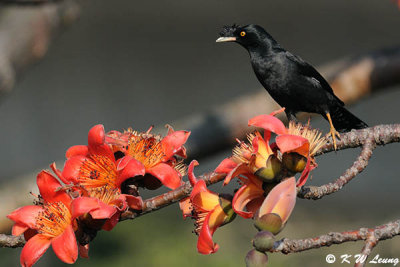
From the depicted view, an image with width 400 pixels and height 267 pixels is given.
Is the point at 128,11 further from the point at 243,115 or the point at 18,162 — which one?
the point at 243,115

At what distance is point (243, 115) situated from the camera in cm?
245

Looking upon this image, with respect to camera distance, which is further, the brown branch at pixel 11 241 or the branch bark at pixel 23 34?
the branch bark at pixel 23 34

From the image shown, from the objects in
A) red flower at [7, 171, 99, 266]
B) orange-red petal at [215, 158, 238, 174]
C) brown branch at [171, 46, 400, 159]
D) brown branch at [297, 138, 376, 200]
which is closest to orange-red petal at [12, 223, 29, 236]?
red flower at [7, 171, 99, 266]

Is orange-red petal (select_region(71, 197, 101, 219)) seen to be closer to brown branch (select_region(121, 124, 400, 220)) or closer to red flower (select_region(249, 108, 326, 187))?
brown branch (select_region(121, 124, 400, 220))

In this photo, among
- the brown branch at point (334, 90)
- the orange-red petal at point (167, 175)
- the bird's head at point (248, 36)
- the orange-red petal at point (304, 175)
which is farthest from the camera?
the brown branch at point (334, 90)

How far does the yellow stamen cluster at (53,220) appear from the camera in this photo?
0.99 meters

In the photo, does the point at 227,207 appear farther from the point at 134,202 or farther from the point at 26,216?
the point at 26,216

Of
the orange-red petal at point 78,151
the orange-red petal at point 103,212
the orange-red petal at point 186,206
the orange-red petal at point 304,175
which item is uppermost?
the orange-red petal at point 304,175

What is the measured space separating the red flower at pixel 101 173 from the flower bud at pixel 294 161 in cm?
22

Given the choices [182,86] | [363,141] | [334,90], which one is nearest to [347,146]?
[363,141]

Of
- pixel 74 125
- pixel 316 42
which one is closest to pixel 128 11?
pixel 74 125

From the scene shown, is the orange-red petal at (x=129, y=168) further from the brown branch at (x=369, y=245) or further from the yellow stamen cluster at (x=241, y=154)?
the brown branch at (x=369, y=245)

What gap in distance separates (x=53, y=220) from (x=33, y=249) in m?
0.05

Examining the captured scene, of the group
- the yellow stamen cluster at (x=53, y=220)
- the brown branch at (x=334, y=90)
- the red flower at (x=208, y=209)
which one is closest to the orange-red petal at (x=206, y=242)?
the red flower at (x=208, y=209)
